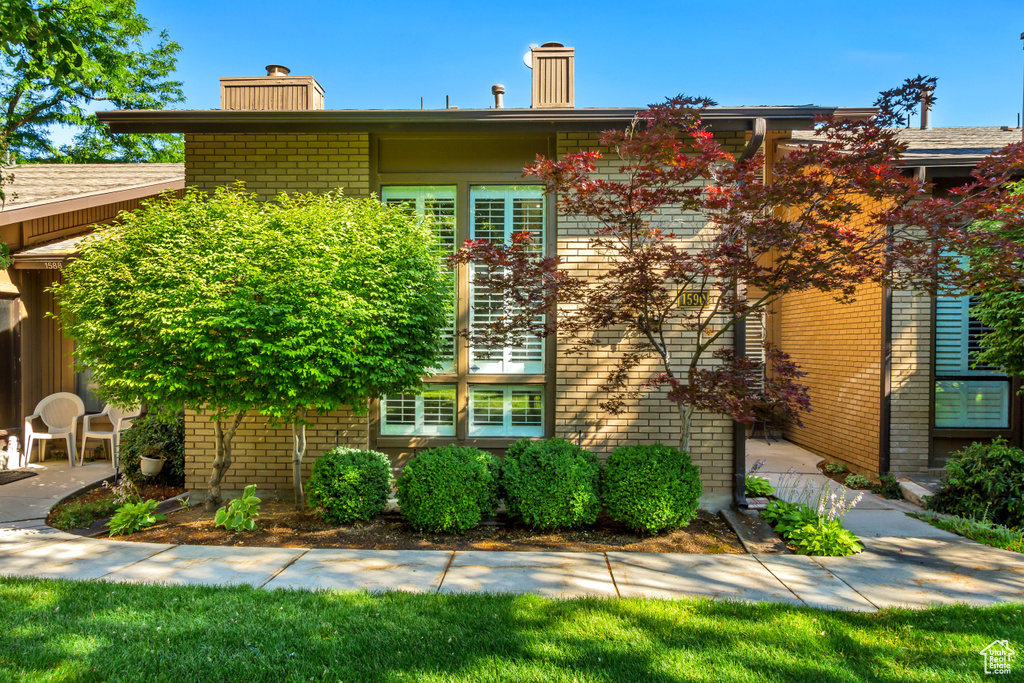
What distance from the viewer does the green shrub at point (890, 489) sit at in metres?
6.76

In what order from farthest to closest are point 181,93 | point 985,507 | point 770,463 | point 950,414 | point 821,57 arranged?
point 181,93, point 821,57, point 770,463, point 950,414, point 985,507

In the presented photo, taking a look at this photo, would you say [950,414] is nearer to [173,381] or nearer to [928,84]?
[928,84]

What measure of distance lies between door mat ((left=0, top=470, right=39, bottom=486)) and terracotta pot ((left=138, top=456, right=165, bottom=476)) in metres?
1.78

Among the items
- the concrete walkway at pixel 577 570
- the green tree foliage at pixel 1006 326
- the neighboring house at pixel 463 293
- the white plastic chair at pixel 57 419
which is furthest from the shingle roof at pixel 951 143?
the white plastic chair at pixel 57 419

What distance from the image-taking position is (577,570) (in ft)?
14.1

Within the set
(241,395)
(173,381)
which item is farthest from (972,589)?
(173,381)

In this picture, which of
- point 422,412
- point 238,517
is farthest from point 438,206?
point 238,517

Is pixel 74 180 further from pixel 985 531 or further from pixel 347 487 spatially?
pixel 985 531

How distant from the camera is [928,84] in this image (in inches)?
169

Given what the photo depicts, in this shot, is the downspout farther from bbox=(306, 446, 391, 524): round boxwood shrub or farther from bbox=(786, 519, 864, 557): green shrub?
bbox=(306, 446, 391, 524): round boxwood shrub

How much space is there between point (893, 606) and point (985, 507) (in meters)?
2.84

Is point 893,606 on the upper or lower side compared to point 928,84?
lower

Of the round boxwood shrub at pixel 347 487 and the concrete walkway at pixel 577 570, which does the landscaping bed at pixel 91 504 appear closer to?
the concrete walkway at pixel 577 570

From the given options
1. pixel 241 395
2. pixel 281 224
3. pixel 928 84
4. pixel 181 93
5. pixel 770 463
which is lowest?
pixel 770 463
